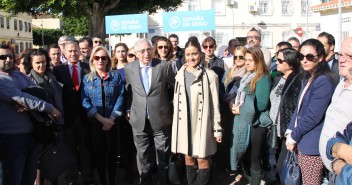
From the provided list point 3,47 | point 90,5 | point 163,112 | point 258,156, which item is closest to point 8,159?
point 3,47

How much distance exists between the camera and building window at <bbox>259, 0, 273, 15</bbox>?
3551 cm

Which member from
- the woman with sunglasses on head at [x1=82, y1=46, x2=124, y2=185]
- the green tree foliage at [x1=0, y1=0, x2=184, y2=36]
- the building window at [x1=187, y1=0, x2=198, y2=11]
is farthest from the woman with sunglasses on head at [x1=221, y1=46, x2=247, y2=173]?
the building window at [x1=187, y1=0, x2=198, y2=11]

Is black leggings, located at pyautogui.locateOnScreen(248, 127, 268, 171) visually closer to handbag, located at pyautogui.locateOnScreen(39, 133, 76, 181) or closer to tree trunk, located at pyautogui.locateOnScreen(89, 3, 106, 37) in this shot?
handbag, located at pyautogui.locateOnScreen(39, 133, 76, 181)

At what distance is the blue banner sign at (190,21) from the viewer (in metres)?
10.7

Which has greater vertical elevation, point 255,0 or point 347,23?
point 255,0

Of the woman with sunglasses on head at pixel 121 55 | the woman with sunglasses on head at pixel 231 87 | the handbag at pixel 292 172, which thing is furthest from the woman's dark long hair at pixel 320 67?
the woman with sunglasses on head at pixel 121 55

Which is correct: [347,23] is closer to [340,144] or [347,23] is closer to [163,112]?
[163,112]

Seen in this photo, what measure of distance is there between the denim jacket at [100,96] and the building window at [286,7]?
34182mm

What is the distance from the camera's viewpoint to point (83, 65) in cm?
550

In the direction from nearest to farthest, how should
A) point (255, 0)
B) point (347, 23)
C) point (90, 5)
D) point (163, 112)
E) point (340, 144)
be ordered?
point (340, 144) → point (163, 112) → point (90, 5) → point (347, 23) → point (255, 0)

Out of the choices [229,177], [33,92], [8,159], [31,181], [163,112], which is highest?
[33,92]

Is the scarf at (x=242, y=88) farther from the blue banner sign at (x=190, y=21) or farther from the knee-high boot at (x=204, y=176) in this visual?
the blue banner sign at (x=190, y=21)

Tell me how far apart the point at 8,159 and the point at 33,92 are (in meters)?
0.78

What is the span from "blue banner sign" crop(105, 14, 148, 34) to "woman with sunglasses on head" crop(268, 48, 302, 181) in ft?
23.2
